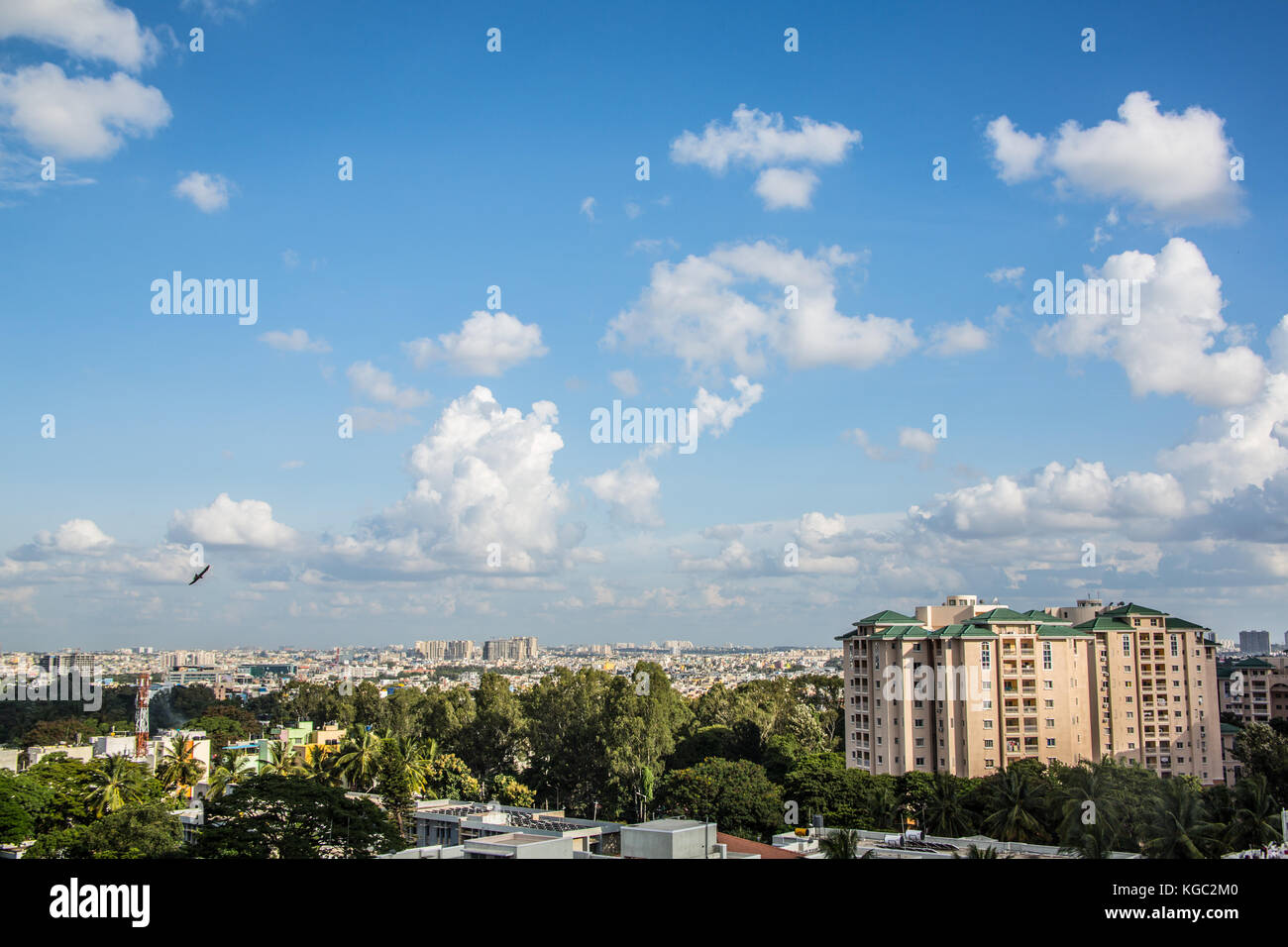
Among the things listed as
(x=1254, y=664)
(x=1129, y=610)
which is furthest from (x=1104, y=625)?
(x=1254, y=664)

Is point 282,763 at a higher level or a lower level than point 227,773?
lower

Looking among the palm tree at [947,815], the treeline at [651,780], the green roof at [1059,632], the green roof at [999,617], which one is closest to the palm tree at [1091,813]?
the treeline at [651,780]

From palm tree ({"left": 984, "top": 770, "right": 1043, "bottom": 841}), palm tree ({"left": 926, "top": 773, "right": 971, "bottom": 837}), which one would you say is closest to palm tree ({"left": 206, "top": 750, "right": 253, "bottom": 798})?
palm tree ({"left": 926, "top": 773, "right": 971, "bottom": 837})

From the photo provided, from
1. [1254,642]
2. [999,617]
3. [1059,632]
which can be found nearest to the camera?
[999,617]

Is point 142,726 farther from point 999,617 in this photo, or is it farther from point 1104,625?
point 1104,625

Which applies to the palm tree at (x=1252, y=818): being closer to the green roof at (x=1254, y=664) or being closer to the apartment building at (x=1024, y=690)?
Result: the apartment building at (x=1024, y=690)
